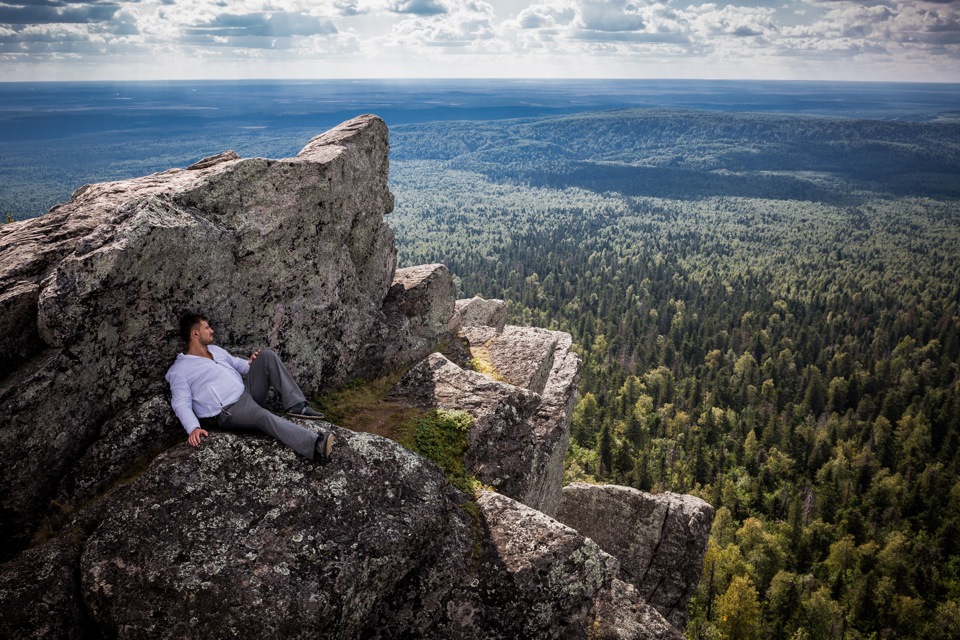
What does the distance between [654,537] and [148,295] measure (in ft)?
101

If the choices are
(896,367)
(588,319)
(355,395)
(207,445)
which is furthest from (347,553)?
(896,367)

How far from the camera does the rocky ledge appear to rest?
1284 cm

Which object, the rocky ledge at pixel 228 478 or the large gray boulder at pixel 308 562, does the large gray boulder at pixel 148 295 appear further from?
the large gray boulder at pixel 308 562

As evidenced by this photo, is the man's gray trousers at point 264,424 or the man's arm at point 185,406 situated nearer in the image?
the man's arm at point 185,406

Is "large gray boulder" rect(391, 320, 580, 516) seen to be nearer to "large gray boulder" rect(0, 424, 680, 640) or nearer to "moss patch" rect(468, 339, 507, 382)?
"moss patch" rect(468, 339, 507, 382)

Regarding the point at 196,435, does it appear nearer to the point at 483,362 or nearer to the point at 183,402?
the point at 183,402

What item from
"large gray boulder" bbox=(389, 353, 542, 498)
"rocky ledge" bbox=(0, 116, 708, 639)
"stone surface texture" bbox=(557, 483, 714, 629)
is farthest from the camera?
"stone surface texture" bbox=(557, 483, 714, 629)

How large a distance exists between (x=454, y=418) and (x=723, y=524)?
9072cm

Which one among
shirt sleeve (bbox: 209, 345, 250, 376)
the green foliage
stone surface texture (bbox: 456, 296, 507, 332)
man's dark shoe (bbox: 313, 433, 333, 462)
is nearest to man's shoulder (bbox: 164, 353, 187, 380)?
shirt sleeve (bbox: 209, 345, 250, 376)

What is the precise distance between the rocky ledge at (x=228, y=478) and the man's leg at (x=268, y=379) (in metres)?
1.40

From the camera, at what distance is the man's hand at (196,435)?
14.5 metres

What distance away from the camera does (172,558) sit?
12.9 meters

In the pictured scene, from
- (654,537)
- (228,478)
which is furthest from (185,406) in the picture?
(654,537)

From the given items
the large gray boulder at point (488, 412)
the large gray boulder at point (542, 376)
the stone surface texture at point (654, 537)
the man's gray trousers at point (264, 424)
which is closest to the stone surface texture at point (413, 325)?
the large gray boulder at point (488, 412)
